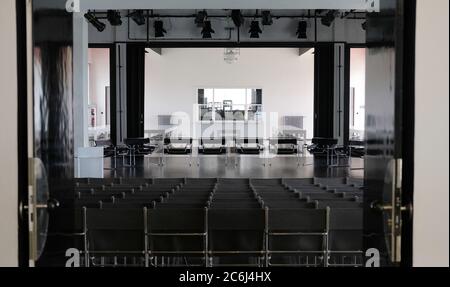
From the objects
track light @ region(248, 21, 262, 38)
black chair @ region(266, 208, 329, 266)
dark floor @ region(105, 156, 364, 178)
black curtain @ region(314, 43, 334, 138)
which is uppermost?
track light @ region(248, 21, 262, 38)

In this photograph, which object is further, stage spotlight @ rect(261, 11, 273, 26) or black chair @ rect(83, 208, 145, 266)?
stage spotlight @ rect(261, 11, 273, 26)

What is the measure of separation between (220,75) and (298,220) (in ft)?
61.7

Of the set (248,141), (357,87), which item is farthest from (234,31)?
(357,87)

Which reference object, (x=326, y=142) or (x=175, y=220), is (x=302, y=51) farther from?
(x=175, y=220)

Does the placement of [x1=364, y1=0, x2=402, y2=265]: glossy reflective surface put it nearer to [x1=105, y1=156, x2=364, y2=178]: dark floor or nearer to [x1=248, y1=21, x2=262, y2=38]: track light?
[x1=105, y1=156, x2=364, y2=178]: dark floor

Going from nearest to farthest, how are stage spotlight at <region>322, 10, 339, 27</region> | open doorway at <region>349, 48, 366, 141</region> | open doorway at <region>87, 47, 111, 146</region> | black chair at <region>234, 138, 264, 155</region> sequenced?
stage spotlight at <region>322, 10, 339, 27</region> → black chair at <region>234, 138, 264, 155</region> → open doorway at <region>87, 47, 111, 146</region> → open doorway at <region>349, 48, 366, 141</region>

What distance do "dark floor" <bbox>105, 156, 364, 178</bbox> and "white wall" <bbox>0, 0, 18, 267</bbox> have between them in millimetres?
10696

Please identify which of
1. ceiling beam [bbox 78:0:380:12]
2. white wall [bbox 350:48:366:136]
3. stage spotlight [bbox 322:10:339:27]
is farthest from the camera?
white wall [bbox 350:48:366:136]

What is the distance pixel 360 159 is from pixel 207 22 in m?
6.40

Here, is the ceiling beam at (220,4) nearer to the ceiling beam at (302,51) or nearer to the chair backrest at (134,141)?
the chair backrest at (134,141)

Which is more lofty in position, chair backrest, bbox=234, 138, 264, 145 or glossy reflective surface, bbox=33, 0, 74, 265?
glossy reflective surface, bbox=33, 0, 74, 265

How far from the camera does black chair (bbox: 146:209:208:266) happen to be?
16.7 ft

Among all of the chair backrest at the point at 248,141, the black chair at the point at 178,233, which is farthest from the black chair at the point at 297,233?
the chair backrest at the point at 248,141

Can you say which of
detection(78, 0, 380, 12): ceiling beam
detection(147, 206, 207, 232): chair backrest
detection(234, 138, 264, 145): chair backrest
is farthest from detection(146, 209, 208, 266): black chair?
detection(234, 138, 264, 145): chair backrest
